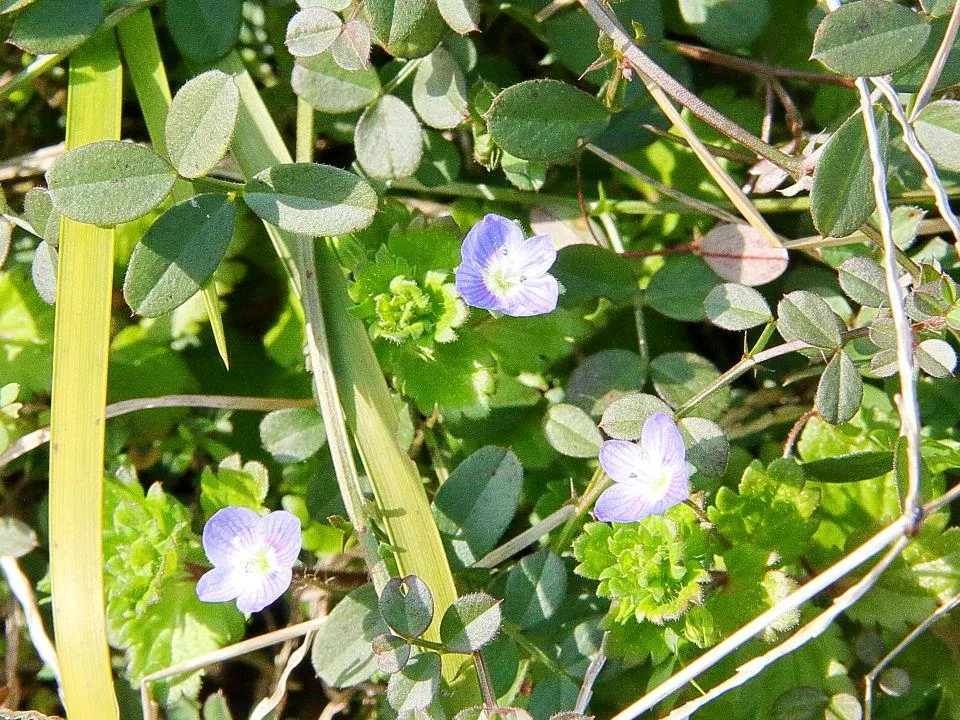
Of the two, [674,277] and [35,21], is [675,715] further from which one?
[35,21]

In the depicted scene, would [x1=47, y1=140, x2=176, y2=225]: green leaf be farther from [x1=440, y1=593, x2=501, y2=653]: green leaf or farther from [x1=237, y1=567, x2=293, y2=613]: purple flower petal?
[x1=440, y1=593, x2=501, y2=653]: green leaf

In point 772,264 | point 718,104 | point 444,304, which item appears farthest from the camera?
point 718,104

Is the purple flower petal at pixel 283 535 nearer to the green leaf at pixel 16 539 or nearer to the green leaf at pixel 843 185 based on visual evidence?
the green leaf at pixel 16 539

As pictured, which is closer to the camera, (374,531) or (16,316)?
(374,531)

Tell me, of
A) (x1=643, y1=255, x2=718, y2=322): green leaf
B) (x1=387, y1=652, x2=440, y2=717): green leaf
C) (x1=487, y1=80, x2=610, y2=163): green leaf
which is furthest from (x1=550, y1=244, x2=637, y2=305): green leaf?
(x1=387, y1=652, x2=440, y2=717): green leaf

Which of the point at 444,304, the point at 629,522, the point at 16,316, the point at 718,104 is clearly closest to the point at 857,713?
the point at 629,522
